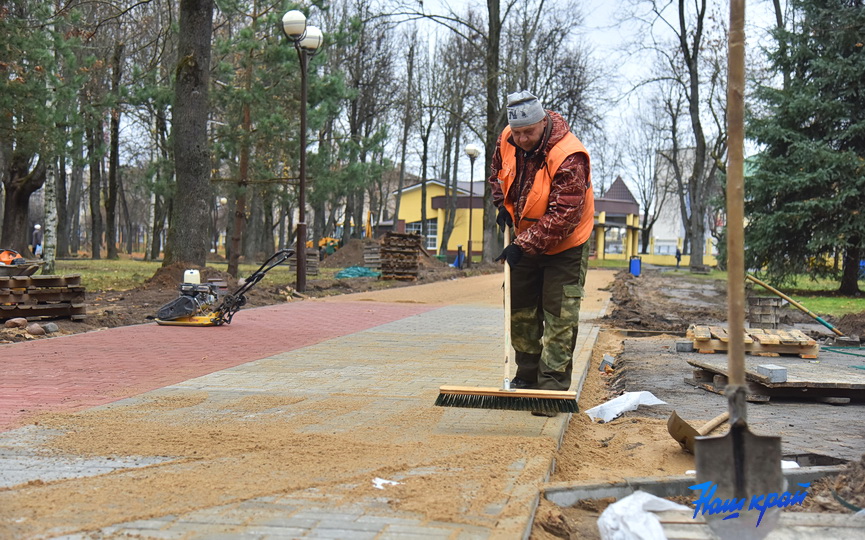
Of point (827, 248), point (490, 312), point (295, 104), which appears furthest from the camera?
point (295, 104)

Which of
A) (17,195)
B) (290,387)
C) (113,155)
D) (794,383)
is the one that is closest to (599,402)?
(794,383)

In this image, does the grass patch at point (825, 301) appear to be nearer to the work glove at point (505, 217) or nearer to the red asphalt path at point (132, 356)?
the red asphalt path at point (132, 356)

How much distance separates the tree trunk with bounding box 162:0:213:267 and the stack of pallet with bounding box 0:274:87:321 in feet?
18.3

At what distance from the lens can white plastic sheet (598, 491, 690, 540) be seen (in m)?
2.79

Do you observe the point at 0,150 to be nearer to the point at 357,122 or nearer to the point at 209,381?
the point at 209,381

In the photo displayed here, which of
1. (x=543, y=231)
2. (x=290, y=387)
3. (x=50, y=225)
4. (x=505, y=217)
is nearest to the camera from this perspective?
(x=543, y=231)

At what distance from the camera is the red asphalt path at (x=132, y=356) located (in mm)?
5734

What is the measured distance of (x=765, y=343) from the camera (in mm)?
8383

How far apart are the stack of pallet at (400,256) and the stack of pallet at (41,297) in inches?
562

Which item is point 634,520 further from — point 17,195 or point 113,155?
point 113,155

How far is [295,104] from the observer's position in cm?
2506

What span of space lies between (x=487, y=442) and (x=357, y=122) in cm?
4168

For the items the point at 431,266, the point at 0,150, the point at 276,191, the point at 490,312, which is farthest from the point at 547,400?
the point at 431,266

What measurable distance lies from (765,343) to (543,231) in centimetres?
439
